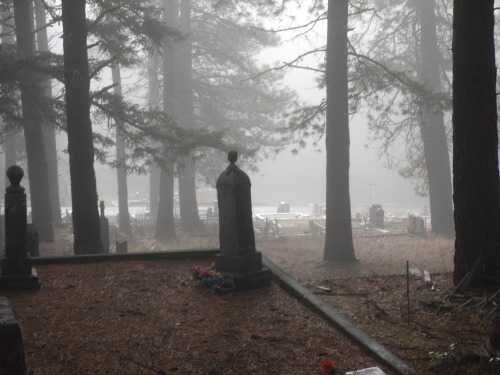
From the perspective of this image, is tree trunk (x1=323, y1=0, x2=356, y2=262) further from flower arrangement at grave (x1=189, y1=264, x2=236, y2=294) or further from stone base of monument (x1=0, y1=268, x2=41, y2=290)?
stone base of monument (x1=0, y1=268, x2=41, y2=290)

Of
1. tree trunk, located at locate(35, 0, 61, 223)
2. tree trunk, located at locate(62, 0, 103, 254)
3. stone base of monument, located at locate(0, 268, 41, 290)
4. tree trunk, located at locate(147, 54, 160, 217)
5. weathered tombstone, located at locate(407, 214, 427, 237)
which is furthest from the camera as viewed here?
tree trunk, located at locate(147, 54, 160, 217)

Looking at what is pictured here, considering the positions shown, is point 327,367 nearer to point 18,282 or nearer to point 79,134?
point 18,282

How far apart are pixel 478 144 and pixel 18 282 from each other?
668cm

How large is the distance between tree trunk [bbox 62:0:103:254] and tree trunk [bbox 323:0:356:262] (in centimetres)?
606

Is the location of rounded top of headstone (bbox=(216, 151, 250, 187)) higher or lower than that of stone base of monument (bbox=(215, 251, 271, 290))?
higher

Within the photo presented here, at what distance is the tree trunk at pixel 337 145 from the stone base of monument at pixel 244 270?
256 inches

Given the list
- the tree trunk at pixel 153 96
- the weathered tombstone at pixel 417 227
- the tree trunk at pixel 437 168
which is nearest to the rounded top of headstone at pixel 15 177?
the weathered tombstone at pixel 417 227

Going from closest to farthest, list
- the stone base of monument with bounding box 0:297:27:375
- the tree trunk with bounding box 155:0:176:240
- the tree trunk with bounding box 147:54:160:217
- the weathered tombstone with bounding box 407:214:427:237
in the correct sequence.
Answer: the stone base of monument with bounding box 0:297:27:375, the weathered tombstone with bounding box 407:214:427:237, the tree trunk with bounding box 155:0:176:240, the tree trunk with bounding box 147:54:160:217

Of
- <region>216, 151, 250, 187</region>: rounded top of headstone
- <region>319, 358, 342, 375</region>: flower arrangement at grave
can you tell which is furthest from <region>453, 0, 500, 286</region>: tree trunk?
<region>319, 358, 342, 375</region>: flower arrangement at grave

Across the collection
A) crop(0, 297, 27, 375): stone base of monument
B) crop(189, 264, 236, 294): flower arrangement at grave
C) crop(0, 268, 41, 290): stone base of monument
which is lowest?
crop(189, 264, 236, 294): flower arrangement at grave

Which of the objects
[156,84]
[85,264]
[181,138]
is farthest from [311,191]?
[85,264]

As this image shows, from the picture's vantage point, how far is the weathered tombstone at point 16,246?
7.32 m

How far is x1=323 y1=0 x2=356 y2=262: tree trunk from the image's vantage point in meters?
13.9

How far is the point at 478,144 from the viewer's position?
7168mm
